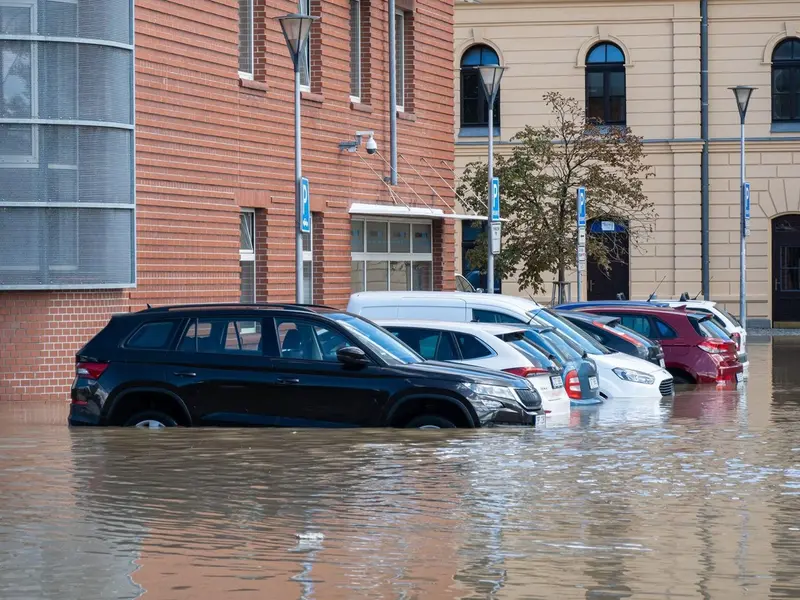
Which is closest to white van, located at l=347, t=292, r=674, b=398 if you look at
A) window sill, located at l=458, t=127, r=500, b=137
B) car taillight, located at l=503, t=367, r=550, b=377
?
car taillight, located at l=503, t=367, r=550, b=377

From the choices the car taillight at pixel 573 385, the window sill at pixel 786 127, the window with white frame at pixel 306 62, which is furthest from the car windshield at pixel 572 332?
the window sill at pixel 786 127

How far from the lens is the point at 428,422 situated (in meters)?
14.7

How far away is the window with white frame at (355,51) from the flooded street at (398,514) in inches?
577

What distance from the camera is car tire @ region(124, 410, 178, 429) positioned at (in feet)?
49.7

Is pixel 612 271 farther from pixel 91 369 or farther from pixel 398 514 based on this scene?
pixel 398 514

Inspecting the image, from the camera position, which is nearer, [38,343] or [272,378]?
[272,378]

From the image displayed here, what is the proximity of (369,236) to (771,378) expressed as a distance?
25.9 feet

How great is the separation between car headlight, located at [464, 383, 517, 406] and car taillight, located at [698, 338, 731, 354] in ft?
35.0

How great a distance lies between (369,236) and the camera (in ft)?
101

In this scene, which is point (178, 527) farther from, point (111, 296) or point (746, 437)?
point (111, 296)

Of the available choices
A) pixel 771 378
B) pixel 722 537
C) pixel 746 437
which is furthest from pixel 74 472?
pixel 771 378

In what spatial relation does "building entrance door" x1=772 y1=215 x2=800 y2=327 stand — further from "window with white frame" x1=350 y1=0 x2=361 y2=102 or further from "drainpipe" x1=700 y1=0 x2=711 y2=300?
"window with white frame" x1=350 y1=0 x2=361 y2=102

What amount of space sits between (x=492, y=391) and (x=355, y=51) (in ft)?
53.1

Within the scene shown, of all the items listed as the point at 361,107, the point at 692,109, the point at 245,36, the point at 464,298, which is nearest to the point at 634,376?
the point at 464,298
